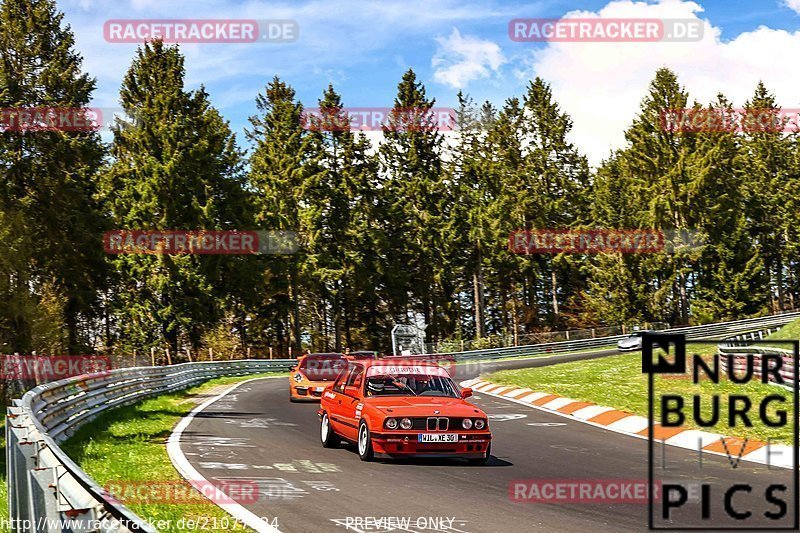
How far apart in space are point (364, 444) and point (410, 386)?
4.67 ft

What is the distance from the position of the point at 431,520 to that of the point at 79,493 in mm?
4393

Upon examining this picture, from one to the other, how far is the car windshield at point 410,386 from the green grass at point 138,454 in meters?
3.27

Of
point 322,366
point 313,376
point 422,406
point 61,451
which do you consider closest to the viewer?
point 61,451

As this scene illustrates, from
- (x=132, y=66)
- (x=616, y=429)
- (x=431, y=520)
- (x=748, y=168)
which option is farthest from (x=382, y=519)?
(x=748, y=168)

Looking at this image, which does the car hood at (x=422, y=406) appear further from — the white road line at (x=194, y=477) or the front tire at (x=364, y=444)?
the white road line at (x=194, y=477)

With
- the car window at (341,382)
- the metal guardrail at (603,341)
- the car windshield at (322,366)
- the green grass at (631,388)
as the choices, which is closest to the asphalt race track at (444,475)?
the car window at (341,382)

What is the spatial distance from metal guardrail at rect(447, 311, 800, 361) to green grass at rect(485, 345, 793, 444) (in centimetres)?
1910

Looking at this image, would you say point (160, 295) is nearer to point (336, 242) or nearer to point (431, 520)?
point (336, 242)

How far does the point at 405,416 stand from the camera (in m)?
12.1

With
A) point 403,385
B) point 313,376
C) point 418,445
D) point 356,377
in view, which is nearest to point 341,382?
point 356,377

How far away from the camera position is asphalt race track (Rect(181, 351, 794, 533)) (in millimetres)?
8273

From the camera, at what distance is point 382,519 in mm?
8273

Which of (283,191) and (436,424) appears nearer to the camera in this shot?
(436,424)

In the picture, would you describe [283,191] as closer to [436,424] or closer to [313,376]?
[313,376]
